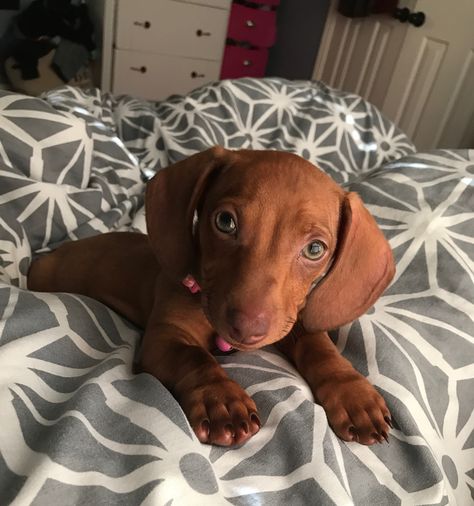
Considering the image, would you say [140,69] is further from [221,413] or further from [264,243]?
[221,413]

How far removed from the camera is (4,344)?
3.01 ft

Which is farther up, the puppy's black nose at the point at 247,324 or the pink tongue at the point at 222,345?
the puppy's black nose at the point at 247,324

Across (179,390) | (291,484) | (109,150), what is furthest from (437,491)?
(109,150)

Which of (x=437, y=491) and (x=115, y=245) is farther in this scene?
(x=115, y=245)

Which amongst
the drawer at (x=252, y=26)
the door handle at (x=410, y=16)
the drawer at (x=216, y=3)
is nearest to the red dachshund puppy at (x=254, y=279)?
the door handle at (x=410, y=16)

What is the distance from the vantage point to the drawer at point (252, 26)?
4.33 metres

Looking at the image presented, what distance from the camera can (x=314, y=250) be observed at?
104 centimetres

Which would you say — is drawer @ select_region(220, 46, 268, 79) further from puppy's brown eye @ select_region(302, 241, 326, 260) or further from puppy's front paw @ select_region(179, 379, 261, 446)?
puppy's front paw @ select_region(179, 379, 261, 446)

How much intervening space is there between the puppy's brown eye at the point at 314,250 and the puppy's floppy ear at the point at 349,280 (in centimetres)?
6

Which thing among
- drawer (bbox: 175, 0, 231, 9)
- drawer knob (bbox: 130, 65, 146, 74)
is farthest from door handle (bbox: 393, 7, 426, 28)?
drawer knob (bbox: 130, 65, 146, 74)

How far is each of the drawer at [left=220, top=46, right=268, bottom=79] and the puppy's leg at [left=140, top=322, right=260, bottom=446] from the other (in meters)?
Answer: 3.88

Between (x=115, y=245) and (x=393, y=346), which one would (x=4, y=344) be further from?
(x=393, y=346)

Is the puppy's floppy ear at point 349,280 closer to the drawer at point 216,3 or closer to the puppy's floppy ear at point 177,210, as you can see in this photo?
the puppy's floppy ear at point 177,210

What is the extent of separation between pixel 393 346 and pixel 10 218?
3.41ft
